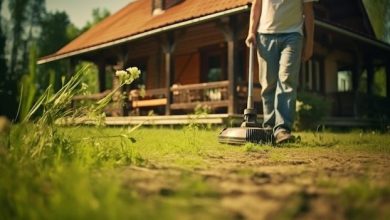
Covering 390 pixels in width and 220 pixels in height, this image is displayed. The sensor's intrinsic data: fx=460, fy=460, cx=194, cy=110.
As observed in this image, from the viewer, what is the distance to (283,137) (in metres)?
4.50

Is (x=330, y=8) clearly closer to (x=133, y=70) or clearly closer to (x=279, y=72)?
(x=279, y=72)

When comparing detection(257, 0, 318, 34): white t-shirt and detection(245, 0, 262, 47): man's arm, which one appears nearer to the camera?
detection(257, 0, 318, 34): white t-shirt

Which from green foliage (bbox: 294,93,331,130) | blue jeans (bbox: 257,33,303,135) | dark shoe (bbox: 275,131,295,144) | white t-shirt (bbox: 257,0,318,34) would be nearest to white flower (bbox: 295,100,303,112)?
green foliage (bbox: 294,93,331,130)

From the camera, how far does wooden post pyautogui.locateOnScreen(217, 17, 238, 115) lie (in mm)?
10602

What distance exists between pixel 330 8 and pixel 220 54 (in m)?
4.78

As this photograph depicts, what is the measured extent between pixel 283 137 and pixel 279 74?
707 millimetres

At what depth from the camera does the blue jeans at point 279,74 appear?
15.4ft

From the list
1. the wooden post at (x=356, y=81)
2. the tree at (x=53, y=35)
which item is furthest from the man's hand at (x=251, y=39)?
the tree at (x=53, y=35)

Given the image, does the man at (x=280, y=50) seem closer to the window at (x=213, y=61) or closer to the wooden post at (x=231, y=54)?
the wooden post at (x=231, y=54)

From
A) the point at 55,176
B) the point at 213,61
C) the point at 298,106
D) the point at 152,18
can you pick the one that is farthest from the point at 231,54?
the point at 55,176

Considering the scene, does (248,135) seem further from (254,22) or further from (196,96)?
(196,96)

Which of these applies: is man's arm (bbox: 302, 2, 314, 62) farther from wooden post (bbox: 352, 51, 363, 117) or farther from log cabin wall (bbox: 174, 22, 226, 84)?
wooden post (bbox: 352, 51, 363, 117)

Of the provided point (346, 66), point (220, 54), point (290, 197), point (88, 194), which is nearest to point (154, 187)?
point (88, 194)

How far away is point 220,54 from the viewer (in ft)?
49.5
